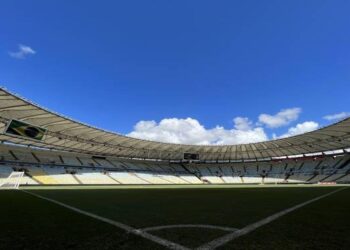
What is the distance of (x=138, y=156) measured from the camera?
228 ft

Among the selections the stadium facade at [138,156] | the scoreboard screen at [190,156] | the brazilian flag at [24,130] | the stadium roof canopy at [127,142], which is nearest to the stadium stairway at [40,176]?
the stadium facade at [138,156]

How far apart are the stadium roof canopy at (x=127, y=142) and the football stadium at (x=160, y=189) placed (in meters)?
0.21

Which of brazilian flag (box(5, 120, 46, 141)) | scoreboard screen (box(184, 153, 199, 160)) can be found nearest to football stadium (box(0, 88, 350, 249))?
brazilian flag (box(5, 120, 46, 141))

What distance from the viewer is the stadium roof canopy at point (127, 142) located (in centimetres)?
3344

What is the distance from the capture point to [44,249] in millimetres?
3373

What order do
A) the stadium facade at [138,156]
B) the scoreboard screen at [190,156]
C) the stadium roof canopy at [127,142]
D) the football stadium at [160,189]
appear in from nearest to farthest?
the football stadium at [160,189], the stadium roof canopy at [127,142], the stadium facade at [138,156], the scoreboard screen at [190,156]

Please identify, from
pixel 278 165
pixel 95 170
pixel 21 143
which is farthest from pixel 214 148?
pixel 21 143

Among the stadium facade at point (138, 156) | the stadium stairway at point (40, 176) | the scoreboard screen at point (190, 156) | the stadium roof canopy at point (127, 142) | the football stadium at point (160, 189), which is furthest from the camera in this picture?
the scoreboard screen at point (190, 156)

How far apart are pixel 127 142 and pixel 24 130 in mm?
20713

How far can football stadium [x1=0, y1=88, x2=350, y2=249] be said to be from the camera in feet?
13.6

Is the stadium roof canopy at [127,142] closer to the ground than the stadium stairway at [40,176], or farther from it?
farther from it

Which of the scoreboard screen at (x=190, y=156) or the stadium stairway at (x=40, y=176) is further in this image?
the scoreboard screen at (x=190, y=156)

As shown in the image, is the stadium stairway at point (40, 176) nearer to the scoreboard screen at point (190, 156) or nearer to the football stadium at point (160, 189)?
the football stadium at point (160, 189)

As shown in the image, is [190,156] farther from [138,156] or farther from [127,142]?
[127,142]
